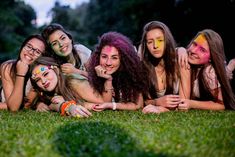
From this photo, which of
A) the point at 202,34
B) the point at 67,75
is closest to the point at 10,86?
the point at 67,75

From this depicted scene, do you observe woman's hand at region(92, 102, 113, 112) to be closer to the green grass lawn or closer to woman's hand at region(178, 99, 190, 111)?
the green grass lawn

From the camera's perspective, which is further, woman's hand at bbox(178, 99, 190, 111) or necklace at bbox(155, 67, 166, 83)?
necklace at bbox(155, 67, 166, 83)

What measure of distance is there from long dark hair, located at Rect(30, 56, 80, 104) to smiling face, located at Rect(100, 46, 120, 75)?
800mm

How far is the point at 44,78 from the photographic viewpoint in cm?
630

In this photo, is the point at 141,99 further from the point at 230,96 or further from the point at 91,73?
the point at 230,96

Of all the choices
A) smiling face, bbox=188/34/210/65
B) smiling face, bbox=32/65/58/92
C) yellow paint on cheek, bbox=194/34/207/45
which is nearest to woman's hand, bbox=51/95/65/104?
smiling face, bbox=32/65/58/92

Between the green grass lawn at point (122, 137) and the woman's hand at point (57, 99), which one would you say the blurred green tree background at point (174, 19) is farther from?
the green grass lawn at point (122, 137)

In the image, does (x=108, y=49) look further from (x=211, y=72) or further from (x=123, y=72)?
(x=211, y=72)

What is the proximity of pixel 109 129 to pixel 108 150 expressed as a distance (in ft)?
3.25

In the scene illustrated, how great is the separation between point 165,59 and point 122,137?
3135 mm

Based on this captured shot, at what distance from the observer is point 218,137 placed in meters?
3.72

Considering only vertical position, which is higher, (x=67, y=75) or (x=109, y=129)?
(x=67, y=75)

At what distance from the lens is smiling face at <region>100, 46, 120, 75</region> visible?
20.8 ft

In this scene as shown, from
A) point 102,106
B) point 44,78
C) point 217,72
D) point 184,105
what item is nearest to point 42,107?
point 44,78
